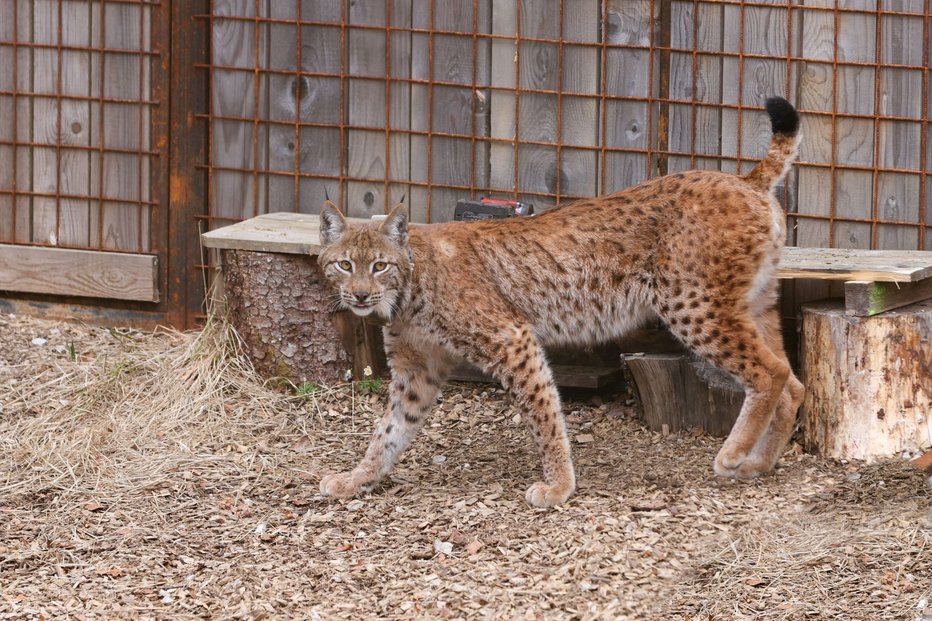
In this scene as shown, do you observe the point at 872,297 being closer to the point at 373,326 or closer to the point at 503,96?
the point at 503,96

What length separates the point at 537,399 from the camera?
16.8ft

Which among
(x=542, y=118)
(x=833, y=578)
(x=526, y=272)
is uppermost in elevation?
(x=542, y=118)

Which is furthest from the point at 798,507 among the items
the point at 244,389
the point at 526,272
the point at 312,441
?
the point at 244,389

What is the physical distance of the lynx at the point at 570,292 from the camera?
5.12 meters

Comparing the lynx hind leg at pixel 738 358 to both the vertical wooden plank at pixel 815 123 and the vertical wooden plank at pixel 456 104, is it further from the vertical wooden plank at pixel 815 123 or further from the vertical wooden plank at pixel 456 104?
the vertical wooden plank at pixel 456 104

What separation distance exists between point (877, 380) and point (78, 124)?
4180mm

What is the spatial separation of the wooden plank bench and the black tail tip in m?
0.57

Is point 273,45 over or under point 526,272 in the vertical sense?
over

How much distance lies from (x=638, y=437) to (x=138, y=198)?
291 cm

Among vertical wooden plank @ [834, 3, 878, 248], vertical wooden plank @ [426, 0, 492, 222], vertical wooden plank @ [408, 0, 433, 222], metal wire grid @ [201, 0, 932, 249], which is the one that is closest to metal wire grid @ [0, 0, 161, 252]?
metal wire grid @ [201, 0, 932, 249]

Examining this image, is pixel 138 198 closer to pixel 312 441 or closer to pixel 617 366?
pixel 312 441

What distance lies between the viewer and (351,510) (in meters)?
5.12

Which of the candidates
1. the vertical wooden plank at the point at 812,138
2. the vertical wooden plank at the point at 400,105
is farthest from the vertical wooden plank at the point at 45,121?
the vertical wooden plank at the point at 812,138

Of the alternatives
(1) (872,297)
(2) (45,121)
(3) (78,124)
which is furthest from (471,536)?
(2) (45,121)
